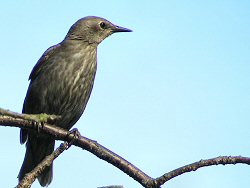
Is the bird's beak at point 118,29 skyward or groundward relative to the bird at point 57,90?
skyward

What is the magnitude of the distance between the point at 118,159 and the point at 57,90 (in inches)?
161

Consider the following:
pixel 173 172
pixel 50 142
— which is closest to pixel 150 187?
pixel 173 172

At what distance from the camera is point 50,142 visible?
25.4 feet

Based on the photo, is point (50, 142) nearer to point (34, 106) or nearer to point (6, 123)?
point (34, 106)

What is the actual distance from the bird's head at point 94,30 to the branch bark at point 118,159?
15.2ft

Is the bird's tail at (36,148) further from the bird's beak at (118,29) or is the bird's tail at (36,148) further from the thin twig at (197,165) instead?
the thin twig at (197,165)

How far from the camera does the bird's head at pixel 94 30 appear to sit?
8484mm

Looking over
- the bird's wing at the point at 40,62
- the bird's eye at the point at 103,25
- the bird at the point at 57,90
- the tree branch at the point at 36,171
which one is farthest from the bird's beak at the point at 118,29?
the tree branch at the point at 36,171

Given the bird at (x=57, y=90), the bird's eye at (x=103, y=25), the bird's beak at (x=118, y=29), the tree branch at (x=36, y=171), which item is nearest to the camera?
the tree branch at (x=36, y=171)

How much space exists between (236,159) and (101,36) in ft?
19.9

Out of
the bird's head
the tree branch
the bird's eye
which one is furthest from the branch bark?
the bird's eye

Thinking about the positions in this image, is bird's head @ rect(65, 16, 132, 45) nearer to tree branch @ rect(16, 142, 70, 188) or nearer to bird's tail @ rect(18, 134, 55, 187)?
bird's tail @ rect(18, 134, 55, 187)

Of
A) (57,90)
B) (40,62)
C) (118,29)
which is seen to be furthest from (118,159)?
(118,29)

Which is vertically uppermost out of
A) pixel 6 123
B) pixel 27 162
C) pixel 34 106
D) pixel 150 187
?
pixel 34 106
